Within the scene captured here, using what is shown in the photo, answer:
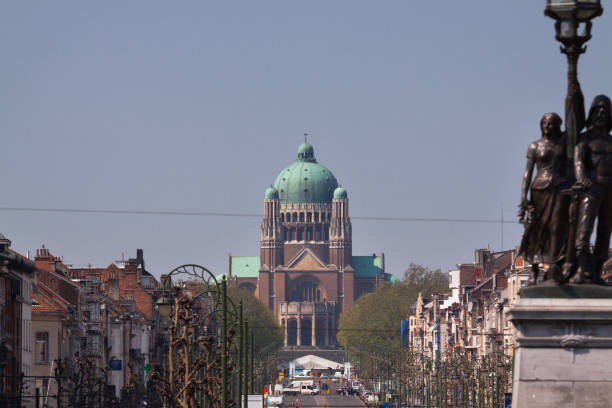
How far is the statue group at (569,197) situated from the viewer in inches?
689

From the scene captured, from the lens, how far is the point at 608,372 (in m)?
16.5

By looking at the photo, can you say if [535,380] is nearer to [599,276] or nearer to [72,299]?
[599,276]

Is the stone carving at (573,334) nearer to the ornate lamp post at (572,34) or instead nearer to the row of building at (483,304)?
the ornate lamp post at (572,34)

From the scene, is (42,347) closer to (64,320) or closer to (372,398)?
(64,320)

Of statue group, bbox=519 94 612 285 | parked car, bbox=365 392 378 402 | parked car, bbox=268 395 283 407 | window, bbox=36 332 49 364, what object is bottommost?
parked car, bbox=268 395 283 407

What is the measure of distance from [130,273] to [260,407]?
239 ft

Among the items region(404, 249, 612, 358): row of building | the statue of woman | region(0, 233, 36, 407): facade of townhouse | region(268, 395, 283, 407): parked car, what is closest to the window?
region(0, 233, 36, 407): facade of townhouse

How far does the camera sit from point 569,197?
58.1 ft

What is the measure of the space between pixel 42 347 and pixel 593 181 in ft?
305

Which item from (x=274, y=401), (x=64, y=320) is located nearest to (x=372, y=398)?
(x=274, y=401)

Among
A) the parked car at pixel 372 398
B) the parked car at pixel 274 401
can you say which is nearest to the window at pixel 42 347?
the parked car at pixel 274 401

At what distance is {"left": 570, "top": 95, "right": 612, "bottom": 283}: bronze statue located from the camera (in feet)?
57.3

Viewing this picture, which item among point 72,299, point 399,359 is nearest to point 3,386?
point 72,299

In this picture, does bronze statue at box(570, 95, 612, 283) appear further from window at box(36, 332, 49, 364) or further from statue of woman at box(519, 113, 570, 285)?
window at box(36, 332, 49, 364)
